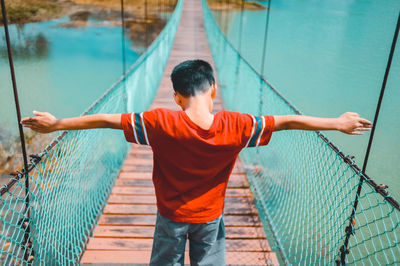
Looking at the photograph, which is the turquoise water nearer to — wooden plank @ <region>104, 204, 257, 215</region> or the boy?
wooden plank @ <region>104, 204, 257, 215</region>

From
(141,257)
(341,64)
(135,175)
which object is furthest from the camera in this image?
(341,64)

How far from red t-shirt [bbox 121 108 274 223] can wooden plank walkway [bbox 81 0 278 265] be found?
0.78 metres

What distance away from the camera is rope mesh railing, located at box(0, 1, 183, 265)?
3.41 feet

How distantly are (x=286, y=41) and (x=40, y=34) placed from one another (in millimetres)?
12213

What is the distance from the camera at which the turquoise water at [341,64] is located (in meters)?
6.26

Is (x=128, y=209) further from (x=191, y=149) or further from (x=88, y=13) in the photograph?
(x=88, y=13)

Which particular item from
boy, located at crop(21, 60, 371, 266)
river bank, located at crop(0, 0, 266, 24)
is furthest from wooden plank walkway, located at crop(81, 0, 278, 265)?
river bank, located at crop(0, 0, 266, 24)

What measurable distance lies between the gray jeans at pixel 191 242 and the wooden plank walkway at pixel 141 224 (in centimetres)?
62

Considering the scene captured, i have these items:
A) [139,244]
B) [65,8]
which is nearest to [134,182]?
[139,244]

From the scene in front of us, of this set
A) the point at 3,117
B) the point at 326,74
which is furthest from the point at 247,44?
the point at 3,117

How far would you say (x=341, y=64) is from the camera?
1185 centimetres

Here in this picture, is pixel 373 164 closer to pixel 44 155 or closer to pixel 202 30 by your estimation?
pixel 44 155

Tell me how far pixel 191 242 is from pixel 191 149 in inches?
13.4

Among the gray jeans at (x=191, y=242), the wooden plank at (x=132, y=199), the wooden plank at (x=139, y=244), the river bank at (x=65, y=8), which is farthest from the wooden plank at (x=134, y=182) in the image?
the river bank at (x=65, y=8)
